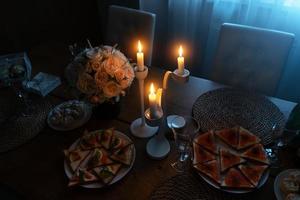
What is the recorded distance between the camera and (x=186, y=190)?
0.97 m

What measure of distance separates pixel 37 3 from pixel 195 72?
1.67m

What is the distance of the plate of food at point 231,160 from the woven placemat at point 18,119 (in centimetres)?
72

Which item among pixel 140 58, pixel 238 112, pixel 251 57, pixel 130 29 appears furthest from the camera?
pixel 130 29

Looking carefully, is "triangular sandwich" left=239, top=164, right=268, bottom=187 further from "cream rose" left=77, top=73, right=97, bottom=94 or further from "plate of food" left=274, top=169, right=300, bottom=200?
"cream rose" left=77, top=73, right=97, bottom=94

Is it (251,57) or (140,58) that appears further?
(251,57)

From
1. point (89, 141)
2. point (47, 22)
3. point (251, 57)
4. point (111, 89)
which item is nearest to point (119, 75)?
point (111, 89)

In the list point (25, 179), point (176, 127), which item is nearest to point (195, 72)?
point (176, 127)

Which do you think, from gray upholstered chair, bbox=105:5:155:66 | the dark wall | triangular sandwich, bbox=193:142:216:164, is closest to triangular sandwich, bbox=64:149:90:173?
triangular sandwich, bbox=193:142:216:164

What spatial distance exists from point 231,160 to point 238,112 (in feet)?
1.04

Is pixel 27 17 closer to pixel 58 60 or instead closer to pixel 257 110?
pixel 58 60

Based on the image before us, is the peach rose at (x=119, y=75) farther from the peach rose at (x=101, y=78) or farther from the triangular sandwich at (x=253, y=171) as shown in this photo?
the triangular sandwich at (x=253, y=171)

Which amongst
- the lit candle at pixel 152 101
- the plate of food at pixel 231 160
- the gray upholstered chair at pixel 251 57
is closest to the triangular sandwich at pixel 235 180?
the plate of food at pixel 231 160

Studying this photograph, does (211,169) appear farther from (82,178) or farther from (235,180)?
(82,178)

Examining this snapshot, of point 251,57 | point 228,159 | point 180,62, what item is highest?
point 180,62
